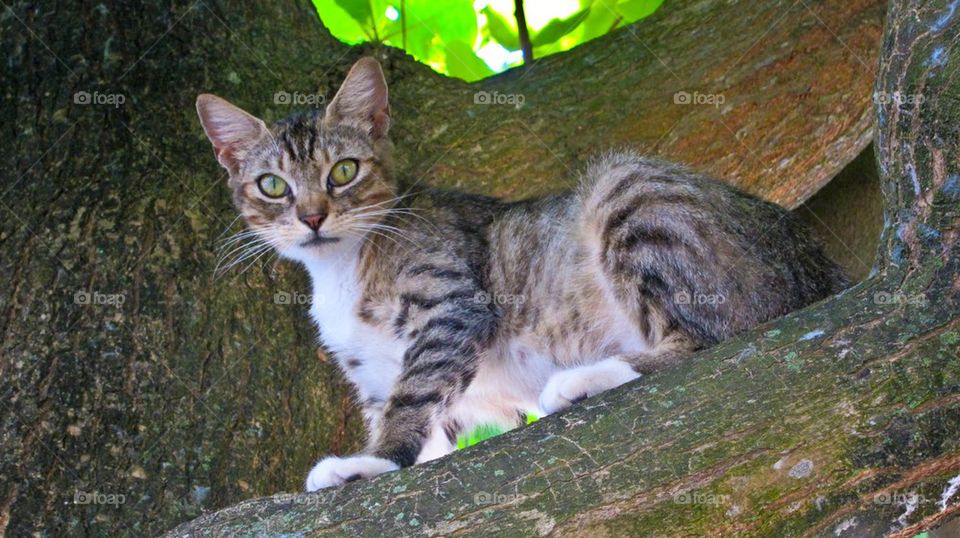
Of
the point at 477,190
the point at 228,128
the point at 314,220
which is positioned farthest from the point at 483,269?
the point at 228,128

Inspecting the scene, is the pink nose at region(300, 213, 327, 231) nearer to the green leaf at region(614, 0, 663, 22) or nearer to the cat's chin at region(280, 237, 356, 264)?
the cat's chin at region(280, 237, 356, 264)

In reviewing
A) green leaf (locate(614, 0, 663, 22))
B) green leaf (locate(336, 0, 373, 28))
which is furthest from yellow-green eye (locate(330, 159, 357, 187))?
green leaf (locate(614, 0, 663, 22))

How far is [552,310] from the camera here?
4.20 metres

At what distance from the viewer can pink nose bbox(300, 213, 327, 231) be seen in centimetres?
432

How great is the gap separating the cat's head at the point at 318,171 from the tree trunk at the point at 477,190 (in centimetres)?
12

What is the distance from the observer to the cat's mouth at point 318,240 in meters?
4.36

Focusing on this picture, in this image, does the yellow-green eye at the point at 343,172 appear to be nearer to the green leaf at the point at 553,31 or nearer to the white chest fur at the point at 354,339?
the white chest fur at the point at 354,339

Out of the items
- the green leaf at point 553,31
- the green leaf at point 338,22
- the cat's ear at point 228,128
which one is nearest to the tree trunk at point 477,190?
the cat's ear at point 228,128

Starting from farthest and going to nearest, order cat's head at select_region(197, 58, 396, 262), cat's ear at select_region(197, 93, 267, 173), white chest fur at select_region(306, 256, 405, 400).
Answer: cat's head at select_region(197, 58, 396, 262)
white chest fur at select_region(306, 256, 405, 400)
cat's ear at select_region(197, 93, 267, 173)

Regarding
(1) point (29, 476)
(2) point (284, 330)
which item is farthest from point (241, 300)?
A: (1) point (29, 476)

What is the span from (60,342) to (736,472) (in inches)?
92.2

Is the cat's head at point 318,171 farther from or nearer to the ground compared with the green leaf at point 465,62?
nearer to the ground

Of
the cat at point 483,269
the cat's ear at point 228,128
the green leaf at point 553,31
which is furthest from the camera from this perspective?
the green leaf at point 553,31

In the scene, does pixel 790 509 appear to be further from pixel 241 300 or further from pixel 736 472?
pixel 241 300
